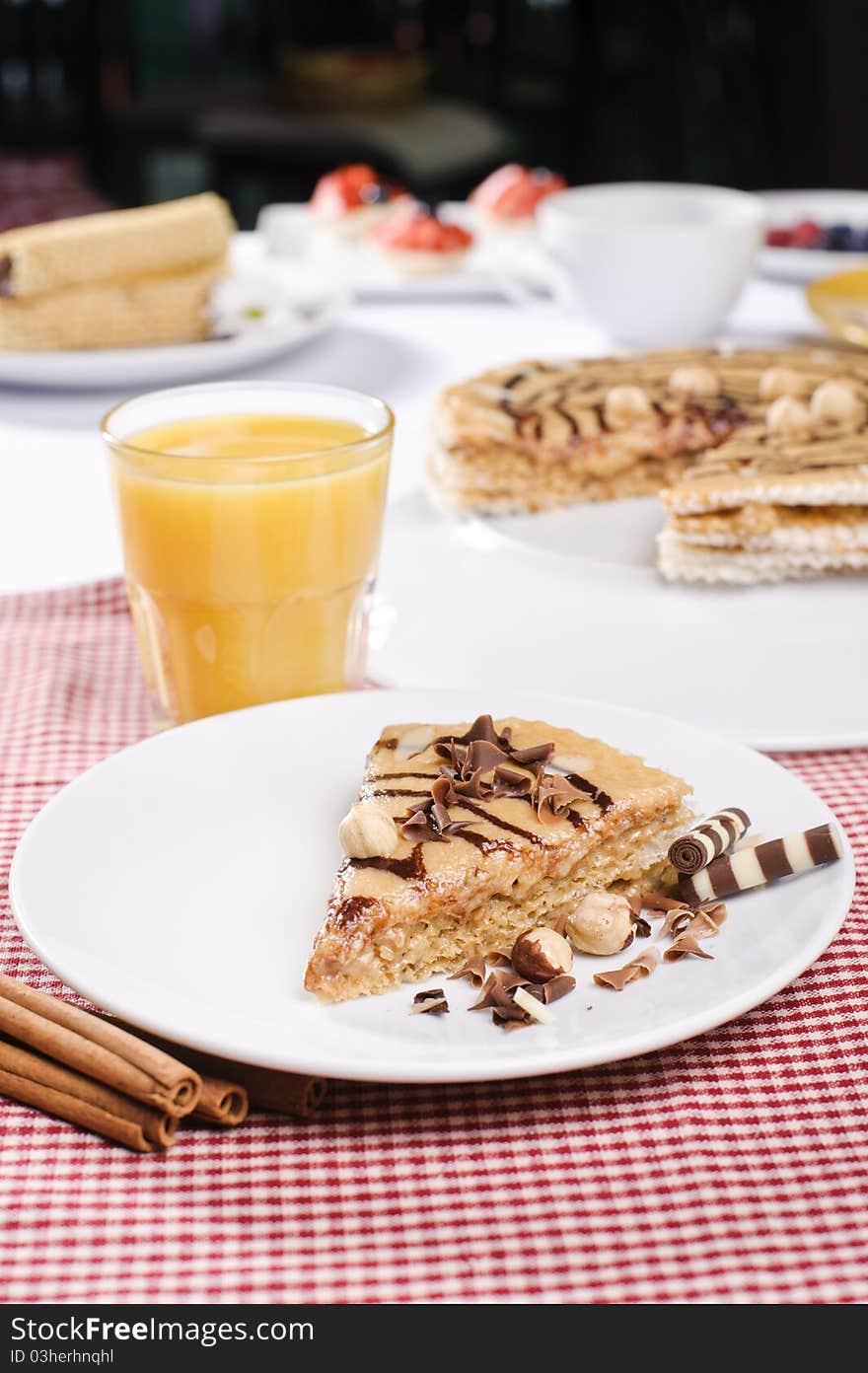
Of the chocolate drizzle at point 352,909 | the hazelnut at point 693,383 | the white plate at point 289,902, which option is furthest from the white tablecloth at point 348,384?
the chocolate drizzle at point 352,909

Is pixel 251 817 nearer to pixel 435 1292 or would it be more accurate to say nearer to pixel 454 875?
pixel 454 875

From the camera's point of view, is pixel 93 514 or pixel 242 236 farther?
pixel 242 236

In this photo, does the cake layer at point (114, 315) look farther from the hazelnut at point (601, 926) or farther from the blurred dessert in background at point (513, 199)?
the hazelnut at point (601, 926)

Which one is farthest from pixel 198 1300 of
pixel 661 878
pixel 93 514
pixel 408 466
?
pixel 408 466

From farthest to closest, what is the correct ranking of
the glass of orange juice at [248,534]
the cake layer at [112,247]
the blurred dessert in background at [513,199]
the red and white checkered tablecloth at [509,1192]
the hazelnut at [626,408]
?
1. the blurred dessert in background at [513,199]
2. the cake layer at [112,247]
3. the hazelnut at [626,408]
4. the glass of orange juice at [248,534]
5. the red and white checkered tablecloth at [509,1192]

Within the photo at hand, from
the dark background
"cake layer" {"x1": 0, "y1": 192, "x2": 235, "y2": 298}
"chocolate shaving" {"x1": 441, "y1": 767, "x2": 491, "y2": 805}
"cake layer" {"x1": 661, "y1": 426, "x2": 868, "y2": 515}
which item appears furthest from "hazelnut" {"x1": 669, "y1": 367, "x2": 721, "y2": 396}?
the dark background

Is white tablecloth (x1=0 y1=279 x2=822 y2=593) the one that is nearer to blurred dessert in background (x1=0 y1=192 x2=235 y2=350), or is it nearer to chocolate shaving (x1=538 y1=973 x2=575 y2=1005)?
blurred dessert in background (x1=0 y1=192 x2=235 y2=350)
